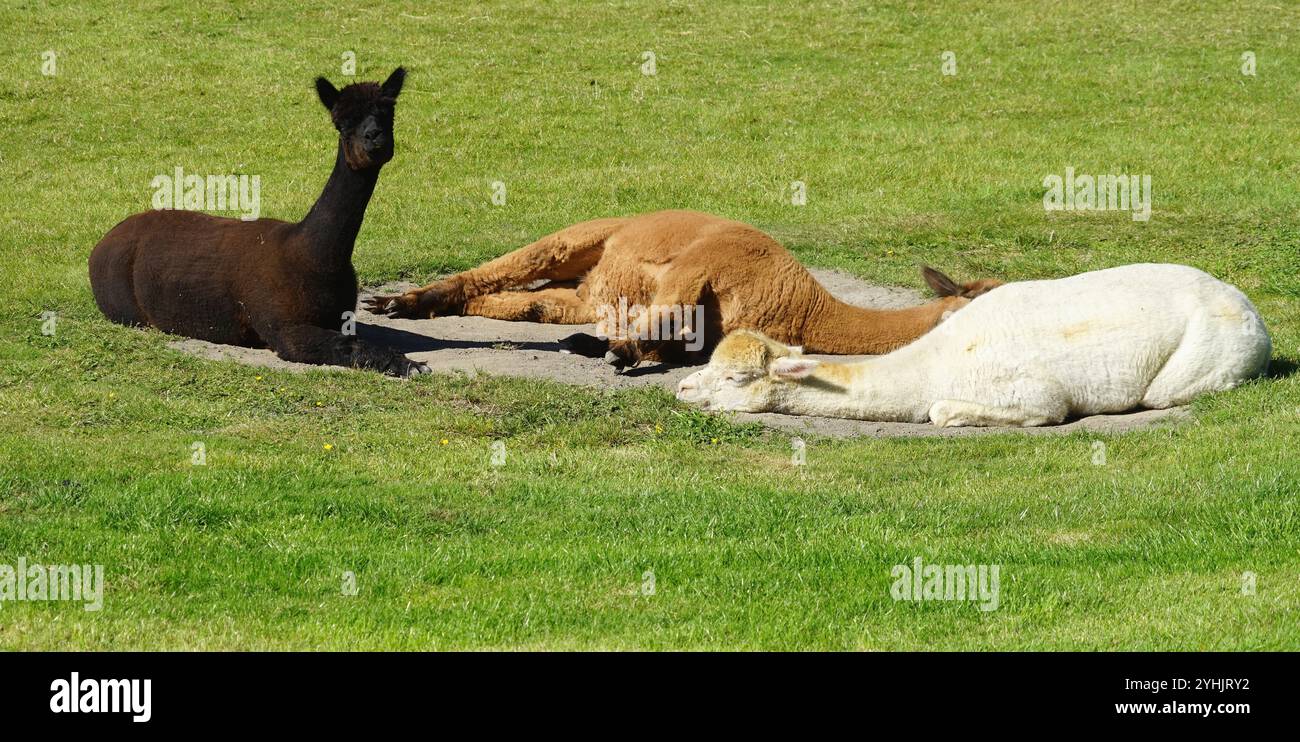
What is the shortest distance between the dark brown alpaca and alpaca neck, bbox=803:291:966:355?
330 cm

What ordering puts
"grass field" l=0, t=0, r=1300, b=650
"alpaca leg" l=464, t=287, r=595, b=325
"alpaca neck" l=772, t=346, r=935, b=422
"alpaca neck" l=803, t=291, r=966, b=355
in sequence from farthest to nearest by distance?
"alpaca leg" l=464, t=287, r=595, b=325
"alpaca neck" l=803, t=291, r=966, b=355
"alpaca neck" l=772, t=346, r=935, b=422
"grass field" l=0, t=0, r=1300, b=650

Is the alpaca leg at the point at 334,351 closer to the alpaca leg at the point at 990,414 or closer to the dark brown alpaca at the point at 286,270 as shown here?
the dark brown alpaca at the point at 286,270

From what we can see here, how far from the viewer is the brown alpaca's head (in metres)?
11.4

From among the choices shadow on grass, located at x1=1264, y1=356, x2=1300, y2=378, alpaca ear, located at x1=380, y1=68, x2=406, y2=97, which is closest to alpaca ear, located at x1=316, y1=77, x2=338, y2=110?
alpaca ear, located at x1=380, y1=68, x2=406, y2=97

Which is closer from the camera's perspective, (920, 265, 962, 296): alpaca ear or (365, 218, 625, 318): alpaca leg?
(920, 265, 962, 296): alpaca ear

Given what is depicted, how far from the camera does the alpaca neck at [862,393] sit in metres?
10.6

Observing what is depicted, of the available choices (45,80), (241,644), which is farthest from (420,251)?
(45,80)

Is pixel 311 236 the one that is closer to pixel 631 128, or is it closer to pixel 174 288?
pixel 174 288

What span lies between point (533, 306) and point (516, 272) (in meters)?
0.36

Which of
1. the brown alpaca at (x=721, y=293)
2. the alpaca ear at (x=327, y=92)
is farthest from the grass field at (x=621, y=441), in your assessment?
the alpaca ear at (x=327, y=92)

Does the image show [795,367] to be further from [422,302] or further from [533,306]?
[422,302]

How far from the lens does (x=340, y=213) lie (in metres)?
11.9

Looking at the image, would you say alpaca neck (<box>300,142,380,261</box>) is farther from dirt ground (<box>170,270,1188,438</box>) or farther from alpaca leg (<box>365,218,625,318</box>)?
alpaca leg (<box>365,218,625,318</box>)
